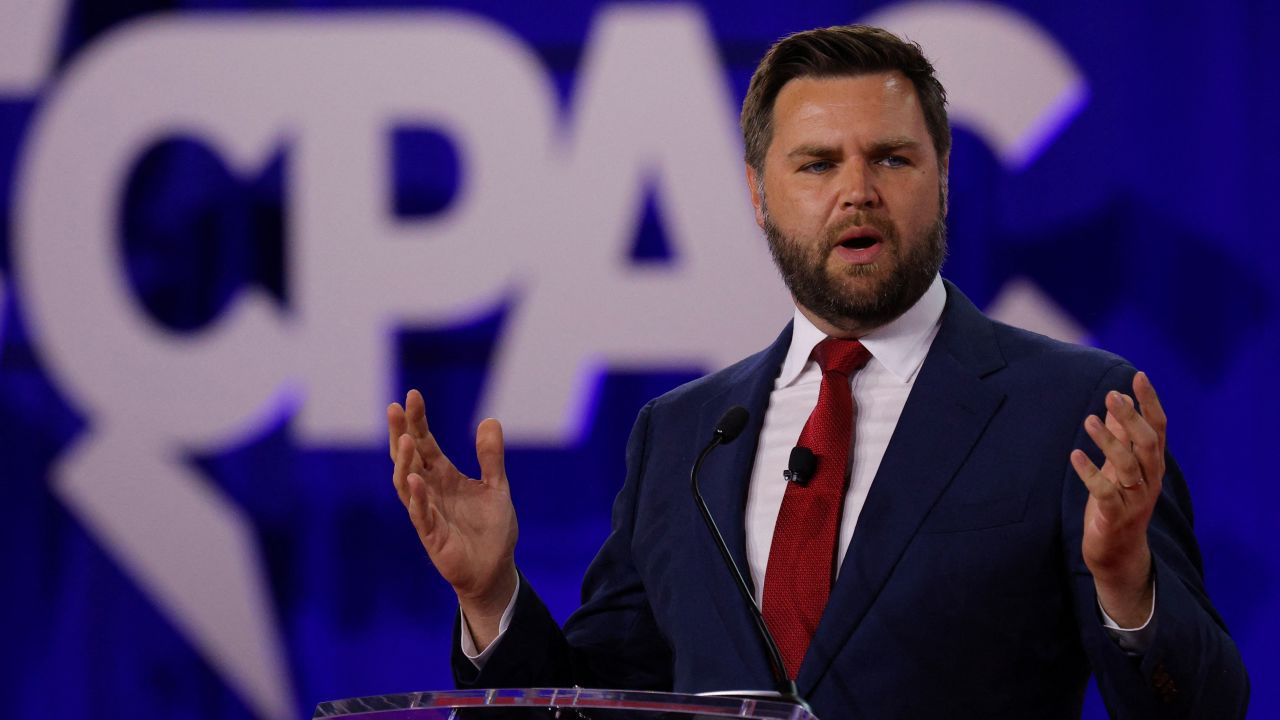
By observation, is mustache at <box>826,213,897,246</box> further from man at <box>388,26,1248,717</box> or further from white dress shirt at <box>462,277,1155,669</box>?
white dress shirt at <box>462,277,1155,669</box>

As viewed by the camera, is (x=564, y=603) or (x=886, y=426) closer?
(x=886, y=426)

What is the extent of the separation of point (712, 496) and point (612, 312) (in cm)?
169

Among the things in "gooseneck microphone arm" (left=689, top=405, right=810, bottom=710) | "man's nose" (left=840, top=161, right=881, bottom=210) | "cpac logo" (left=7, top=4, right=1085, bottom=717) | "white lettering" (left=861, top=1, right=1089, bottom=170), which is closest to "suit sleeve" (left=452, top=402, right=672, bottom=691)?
"gooseneck microphone arm" (left=689, top=405, right=810, bottom=710)

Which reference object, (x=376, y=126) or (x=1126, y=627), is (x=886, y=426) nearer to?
(x=1126, y=627)

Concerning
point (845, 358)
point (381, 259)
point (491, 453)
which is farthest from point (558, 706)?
point (381, 259)

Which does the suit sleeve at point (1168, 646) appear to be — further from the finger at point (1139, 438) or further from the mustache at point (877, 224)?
the mustache at point (877, 224)

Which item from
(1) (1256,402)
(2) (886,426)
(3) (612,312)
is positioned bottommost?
(1) (1256,402)

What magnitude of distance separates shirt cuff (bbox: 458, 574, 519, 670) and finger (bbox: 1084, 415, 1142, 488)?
0.84 meters

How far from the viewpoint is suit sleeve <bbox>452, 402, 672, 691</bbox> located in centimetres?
197

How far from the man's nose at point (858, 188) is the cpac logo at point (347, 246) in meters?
1.60

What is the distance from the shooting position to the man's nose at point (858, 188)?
2.06m

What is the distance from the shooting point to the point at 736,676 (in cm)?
193

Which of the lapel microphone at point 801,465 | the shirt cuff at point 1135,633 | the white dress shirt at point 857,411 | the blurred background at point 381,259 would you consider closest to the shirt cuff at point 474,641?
the white dress shirt at point 857,411

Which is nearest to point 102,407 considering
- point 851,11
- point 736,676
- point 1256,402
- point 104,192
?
point 104,192
